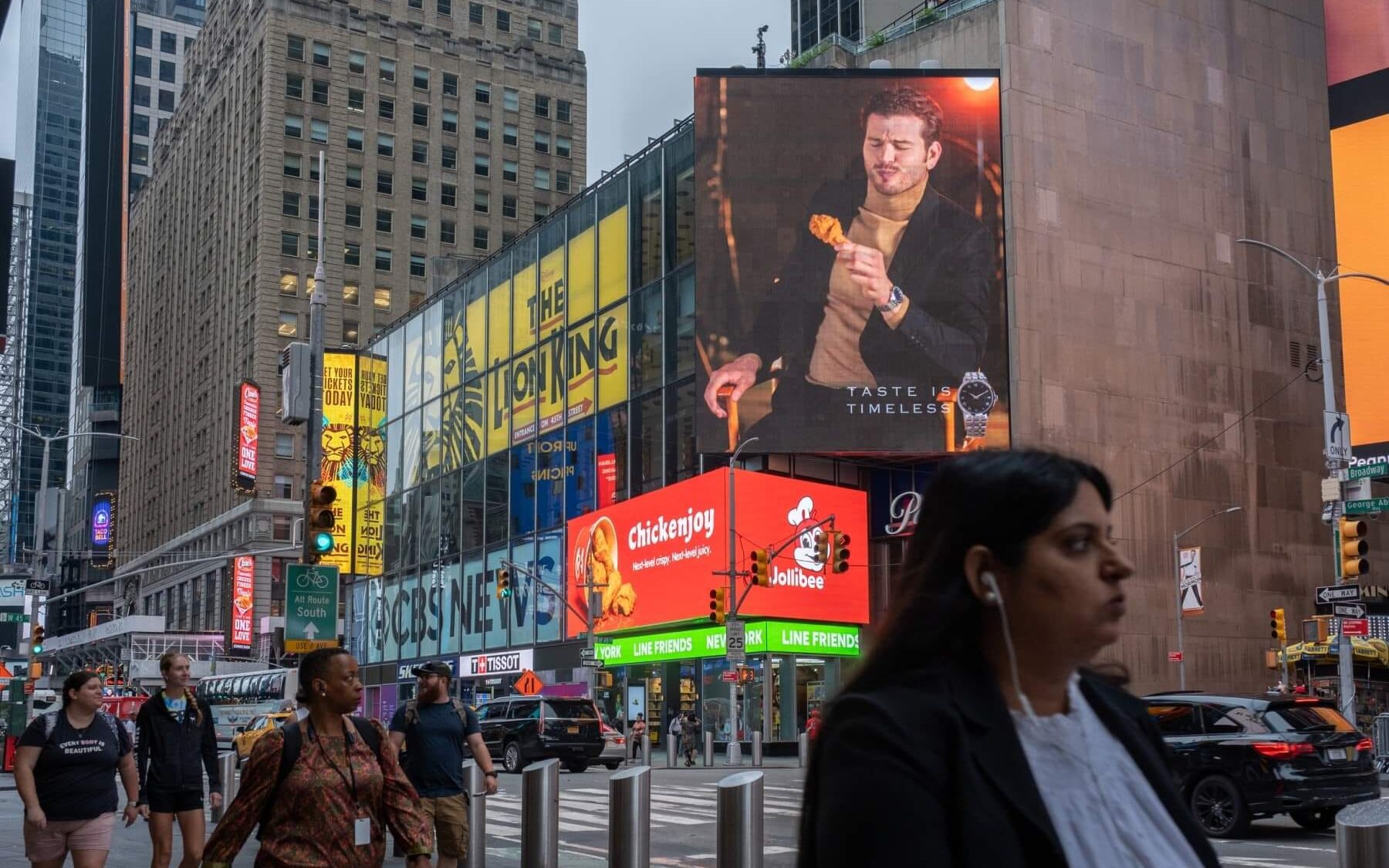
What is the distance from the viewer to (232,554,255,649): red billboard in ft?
304

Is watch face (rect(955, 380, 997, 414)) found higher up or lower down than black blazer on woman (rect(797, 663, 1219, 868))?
higher up

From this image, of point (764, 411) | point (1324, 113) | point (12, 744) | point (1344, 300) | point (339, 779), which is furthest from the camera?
point (1324, 113)

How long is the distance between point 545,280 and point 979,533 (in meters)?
62.0

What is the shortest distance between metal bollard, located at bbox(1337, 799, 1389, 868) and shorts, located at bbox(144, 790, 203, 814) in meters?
7.83

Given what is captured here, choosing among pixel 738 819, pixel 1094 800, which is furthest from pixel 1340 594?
pixel 1094 800

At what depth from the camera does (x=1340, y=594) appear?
24266 mm

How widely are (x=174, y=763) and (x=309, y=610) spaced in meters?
8.72

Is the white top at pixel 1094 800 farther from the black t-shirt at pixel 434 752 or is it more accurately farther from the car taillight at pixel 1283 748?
the car taillight at pixel 1283 748

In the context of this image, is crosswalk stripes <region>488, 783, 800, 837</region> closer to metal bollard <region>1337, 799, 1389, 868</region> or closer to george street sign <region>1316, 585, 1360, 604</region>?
george street sign <region>1316, 585, 1360, 604</region>

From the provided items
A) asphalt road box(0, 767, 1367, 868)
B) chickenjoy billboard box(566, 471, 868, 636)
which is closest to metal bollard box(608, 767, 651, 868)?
asphalt road box(0, 767, 1367, 868)

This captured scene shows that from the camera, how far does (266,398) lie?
9938 cm

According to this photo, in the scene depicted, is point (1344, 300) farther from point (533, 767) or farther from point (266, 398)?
point (266, 398)

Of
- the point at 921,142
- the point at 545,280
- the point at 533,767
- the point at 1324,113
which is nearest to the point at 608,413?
the point at 545,280

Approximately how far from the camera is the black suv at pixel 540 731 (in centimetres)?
3428
